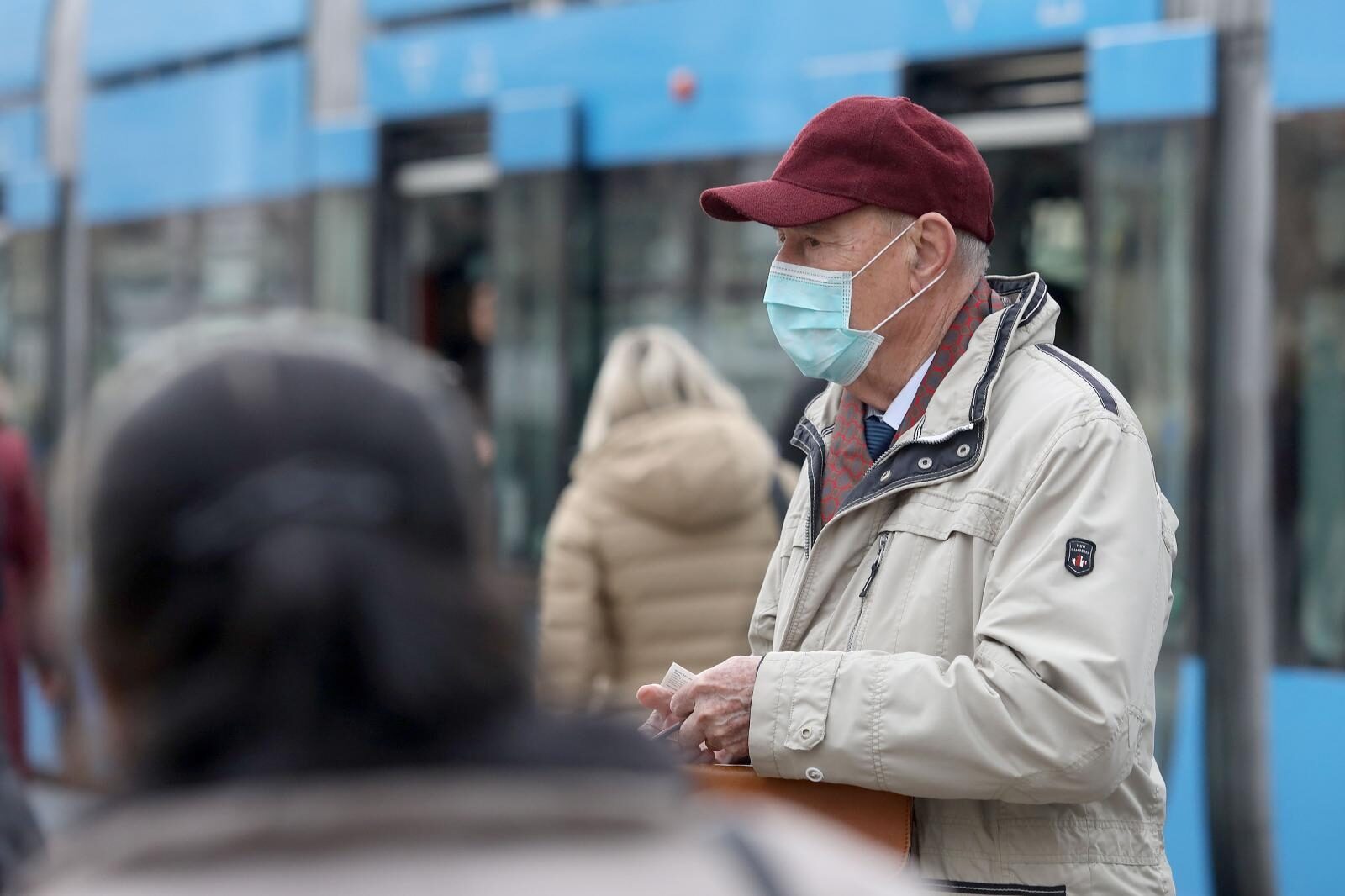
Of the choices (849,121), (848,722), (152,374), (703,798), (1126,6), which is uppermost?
(1126,6)

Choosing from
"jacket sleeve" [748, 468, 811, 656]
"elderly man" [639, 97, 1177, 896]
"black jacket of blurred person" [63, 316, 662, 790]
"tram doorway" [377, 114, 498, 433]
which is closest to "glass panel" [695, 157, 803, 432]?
"tram doorway" [377, 114, 498, 433]

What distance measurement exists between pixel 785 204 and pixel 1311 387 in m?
2.52

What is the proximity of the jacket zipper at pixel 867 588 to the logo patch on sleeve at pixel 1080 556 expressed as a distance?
25cm

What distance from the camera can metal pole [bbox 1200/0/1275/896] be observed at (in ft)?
13.9

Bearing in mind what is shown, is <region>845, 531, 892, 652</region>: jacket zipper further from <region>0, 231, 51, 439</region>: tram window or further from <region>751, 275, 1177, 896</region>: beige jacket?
<region>0, 231, 51, 439</region>: tram window

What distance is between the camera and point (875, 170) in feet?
7.02

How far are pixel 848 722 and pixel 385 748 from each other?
3.27 feet

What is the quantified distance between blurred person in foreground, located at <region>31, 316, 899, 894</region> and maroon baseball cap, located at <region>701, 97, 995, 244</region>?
48.9 inches

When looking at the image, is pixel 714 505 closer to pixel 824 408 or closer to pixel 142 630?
pixel 824 408

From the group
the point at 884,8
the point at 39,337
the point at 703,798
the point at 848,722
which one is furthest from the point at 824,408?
the point at 39,337

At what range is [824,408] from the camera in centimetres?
233

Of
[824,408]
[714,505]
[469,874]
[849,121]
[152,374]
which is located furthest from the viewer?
[714,505]

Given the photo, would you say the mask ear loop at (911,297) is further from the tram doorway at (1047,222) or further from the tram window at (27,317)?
the tram window at (27,317)

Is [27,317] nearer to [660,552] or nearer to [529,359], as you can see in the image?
[529,359]
